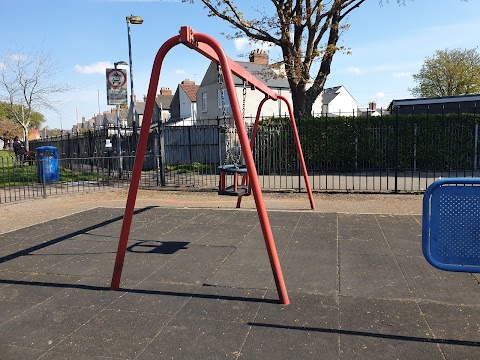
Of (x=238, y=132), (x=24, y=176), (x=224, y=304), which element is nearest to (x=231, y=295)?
(x=224, y=304)

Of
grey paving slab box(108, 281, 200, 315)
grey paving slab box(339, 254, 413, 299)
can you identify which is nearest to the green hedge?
grey paving slab box(339, 254, 413, 299)

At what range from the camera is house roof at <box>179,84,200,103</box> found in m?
40.6

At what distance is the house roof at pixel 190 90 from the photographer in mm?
40647

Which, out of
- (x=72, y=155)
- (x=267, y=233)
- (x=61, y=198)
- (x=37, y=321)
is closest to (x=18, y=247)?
(x=37, y=321)

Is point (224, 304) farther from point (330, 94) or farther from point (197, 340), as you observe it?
point (330, 94)

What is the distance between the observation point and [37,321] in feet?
10.2

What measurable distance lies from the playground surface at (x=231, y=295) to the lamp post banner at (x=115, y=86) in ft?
23.4

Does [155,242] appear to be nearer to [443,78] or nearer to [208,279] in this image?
[208,279]

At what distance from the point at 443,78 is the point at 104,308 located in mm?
36167

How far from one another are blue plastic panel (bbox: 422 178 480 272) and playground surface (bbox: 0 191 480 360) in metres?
0.50

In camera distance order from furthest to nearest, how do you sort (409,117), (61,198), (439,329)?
(409,117)
(61,198)
(439,329)

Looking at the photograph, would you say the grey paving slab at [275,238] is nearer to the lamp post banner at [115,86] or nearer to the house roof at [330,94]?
the lamp post banner at [115,86]

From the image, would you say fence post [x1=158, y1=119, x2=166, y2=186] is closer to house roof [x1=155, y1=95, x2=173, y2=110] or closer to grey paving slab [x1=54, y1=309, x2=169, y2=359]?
grey paving slab [x1=54, y1=309, x2=169, y2=359]

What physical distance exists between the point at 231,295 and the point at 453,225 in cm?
200
